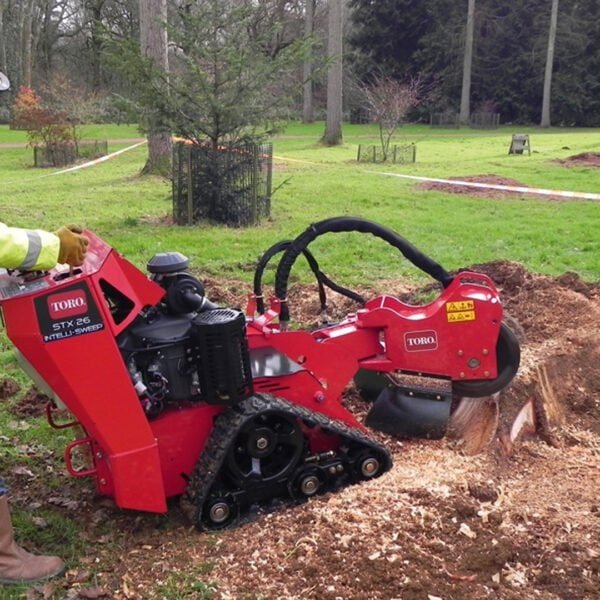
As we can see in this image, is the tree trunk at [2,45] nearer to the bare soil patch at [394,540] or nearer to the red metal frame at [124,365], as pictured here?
the red metal frame at [124,365]

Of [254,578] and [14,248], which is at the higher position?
[14,248]

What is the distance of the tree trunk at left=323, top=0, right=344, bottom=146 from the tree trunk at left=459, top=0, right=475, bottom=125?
18454mm

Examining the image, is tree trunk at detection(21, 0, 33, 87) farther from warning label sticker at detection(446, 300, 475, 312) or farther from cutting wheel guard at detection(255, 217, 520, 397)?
warning label sticker at detection(446, 300, 475, 312)

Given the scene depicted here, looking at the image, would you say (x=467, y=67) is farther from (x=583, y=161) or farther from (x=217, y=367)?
(x=217, y=367)

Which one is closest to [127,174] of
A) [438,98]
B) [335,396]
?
[335,396]

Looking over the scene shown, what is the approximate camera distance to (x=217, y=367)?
337cm

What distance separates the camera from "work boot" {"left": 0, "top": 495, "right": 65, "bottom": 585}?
3.19 meters

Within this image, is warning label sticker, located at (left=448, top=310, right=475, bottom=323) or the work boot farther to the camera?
warning label sticker, located at (left=448, top=310, right=475, bottom=323)

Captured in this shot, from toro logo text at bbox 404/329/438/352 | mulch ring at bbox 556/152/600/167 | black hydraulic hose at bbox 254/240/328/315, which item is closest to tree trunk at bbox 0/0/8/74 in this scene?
mulch ring at bbox 556/152/600/167

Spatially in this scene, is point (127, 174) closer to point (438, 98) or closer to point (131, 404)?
point (131, 404)

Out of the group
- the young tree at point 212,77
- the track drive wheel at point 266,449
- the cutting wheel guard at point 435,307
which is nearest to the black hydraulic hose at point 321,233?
the cutting wheel guard at point 435,307

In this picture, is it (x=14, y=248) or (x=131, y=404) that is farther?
(x=131, y=404)

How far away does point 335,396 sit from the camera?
393cm

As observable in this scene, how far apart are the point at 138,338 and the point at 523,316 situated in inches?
148
